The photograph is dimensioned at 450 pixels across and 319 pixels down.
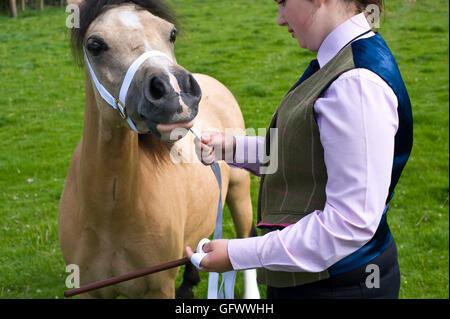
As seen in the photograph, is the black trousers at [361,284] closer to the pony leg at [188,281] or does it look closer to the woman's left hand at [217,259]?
the woman's left hand at [217,259]

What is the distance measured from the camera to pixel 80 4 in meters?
2.00

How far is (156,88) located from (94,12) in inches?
24.9

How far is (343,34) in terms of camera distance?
1.33 metres

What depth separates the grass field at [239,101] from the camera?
3.87 metres

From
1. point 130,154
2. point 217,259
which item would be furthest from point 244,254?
point 130,154

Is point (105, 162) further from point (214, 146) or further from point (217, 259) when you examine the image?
point (217, 259)

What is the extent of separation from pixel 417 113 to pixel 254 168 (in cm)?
587

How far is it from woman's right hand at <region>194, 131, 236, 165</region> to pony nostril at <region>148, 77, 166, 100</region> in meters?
0.28

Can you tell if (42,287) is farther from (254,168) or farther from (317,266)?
(317,266)

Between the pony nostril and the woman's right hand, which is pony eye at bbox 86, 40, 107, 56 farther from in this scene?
the woman's right hand

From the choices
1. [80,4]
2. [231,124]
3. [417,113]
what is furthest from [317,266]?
[417,113]

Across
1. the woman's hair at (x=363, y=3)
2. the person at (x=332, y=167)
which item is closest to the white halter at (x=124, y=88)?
the person at (x=332, y=167)

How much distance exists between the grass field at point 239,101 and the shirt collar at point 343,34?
0.80 ft

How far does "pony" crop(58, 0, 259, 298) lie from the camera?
1629 mm
